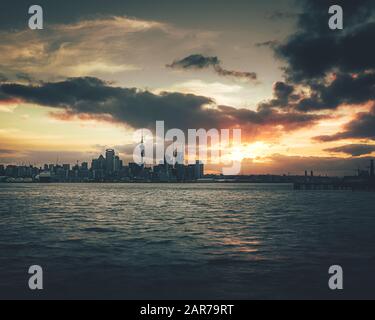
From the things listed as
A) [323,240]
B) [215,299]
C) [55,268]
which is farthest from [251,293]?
[323,240]

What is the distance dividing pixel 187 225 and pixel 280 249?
873 inches

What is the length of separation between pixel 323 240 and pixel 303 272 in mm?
→ 17297

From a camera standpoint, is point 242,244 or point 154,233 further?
point 154,233

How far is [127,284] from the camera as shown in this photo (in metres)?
22.5

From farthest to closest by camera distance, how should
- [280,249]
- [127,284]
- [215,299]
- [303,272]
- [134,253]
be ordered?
[280,249], [134,253], [303,272], [127,284], [215,299]

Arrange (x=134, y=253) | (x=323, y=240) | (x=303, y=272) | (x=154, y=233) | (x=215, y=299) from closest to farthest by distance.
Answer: (x=215, y=299), (x=303, y=272), (x=134, y=253), (x=323, y=240), (x=154, y=233)

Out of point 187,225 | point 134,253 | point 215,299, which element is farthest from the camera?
point 187,225

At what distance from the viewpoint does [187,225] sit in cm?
5541

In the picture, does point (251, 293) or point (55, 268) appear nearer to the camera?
point (251, 293)

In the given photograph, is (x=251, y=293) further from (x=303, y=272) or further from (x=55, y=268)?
(x=55, y=268)

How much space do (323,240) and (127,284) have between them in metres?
27.0
